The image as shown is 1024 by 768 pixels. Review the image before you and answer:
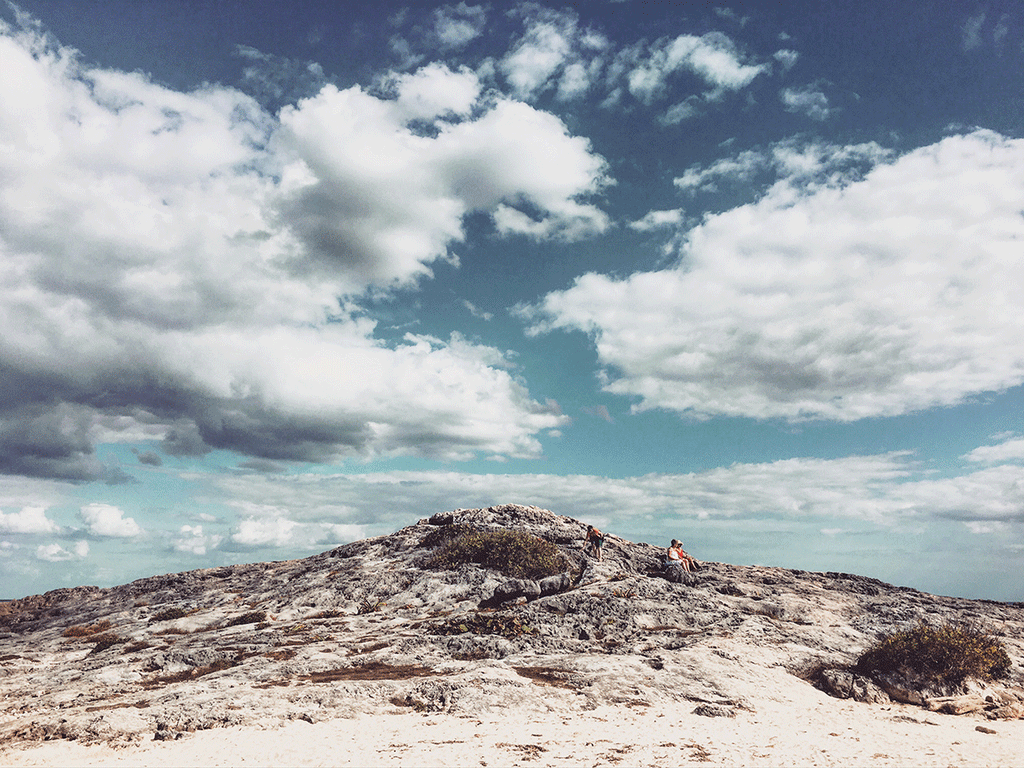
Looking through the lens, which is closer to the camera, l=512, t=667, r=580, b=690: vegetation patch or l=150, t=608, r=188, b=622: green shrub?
l=512, t=667, r=580, b=690: vegetation patch

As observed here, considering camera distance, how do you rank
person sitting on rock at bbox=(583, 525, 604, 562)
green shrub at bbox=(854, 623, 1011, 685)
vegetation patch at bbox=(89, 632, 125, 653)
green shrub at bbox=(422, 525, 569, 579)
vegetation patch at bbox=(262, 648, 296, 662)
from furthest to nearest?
person sitting on rock at bbox=(583, 525, 604, 562) → green shrub at bbox=(422, 525, 569, 579) → vegetation patch at bbox=(89, 632, 125, 653) → vegetation patch at bbox=(262, 648, 296, 662) → green shrub at bbox=(854, 623, 1011, 685)

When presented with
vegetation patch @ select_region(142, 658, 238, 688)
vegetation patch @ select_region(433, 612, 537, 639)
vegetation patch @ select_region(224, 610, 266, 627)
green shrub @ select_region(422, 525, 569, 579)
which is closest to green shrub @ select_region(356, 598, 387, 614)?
green shrub @ select_region(422, 525, 569, 579)

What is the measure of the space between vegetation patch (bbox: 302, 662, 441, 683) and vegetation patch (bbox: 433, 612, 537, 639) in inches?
145

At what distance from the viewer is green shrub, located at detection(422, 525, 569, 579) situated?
31.9 m

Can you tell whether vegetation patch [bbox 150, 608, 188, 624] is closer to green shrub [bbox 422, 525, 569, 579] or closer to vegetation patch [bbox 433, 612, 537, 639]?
green shrub [bbox 422, 525, 569, 579]

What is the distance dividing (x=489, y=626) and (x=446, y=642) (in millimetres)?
2251

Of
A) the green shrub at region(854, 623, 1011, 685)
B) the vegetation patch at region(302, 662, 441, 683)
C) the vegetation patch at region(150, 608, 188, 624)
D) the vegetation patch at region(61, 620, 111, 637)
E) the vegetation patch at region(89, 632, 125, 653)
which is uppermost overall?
the green shrub at region(854, 623, 1011, 685)

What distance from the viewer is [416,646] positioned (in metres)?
21.4

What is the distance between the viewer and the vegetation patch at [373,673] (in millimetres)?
18047

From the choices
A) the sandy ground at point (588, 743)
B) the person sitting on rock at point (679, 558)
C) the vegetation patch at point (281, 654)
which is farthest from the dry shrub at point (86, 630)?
the person sitting on rock at point (679, 558)

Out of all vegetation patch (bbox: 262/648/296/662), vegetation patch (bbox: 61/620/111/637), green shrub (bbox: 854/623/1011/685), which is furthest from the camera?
vegetation patch (bbox: 61/620/111/637)

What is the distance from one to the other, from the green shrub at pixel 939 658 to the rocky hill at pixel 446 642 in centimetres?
47

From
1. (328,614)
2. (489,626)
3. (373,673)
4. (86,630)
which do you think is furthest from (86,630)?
(489,626)

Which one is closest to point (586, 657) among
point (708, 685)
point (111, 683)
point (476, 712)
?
point (708, 685)
